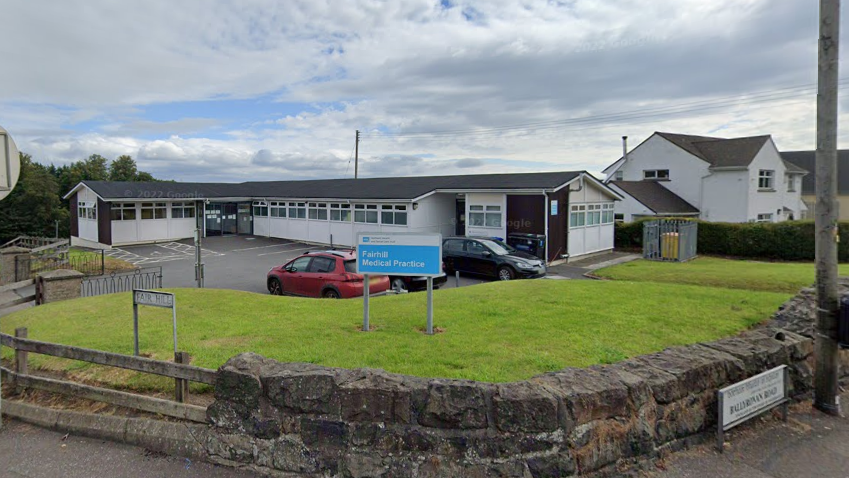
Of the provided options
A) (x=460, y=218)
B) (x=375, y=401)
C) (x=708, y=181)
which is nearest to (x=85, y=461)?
(x=375, y=401)

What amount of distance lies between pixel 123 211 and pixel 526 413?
3357 centimetres

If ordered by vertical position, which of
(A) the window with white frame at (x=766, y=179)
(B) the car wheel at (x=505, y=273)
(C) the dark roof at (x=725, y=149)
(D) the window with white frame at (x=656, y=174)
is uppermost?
(C) the dark roof at (x=725, y=149)

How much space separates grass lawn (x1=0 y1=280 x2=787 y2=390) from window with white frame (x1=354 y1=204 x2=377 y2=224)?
17.1m

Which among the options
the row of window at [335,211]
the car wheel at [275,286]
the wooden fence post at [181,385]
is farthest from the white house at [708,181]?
the wooden fence post at [181,385]

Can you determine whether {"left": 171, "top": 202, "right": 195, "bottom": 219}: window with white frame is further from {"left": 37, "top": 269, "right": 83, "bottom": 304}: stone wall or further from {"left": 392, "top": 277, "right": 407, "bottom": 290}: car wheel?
{"left": 392, "top": 277, "right": 407, "bottom": 290}: car wheel

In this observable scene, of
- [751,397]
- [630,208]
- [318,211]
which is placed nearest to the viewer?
[751,397]

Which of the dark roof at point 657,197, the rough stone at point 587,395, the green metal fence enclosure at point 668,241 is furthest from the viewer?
the dark roof at point 657,197

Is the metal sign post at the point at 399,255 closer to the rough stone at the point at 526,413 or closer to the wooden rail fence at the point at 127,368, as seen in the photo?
the wooden rail fence at the point at 127,368

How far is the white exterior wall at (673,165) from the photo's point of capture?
38.2 meters

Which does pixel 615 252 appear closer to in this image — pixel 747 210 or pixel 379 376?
pixel 747 210

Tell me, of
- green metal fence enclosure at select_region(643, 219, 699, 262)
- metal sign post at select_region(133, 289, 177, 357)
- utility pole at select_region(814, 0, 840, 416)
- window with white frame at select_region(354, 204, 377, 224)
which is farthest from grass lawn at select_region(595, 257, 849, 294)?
metal sign post at select_region(133, 289, 177, 357)

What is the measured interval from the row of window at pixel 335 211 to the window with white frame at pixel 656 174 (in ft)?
76.1

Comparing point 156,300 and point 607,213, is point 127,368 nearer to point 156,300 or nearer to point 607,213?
point 156,300

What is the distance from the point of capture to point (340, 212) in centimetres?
3117
